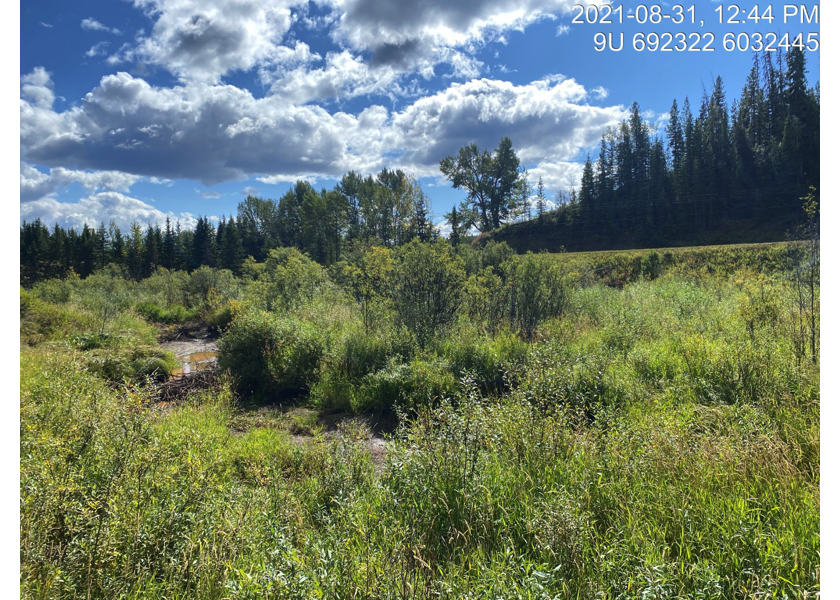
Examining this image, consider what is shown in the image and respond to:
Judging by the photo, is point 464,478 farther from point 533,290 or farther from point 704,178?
point 704,178

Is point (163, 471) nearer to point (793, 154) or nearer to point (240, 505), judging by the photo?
point (240, 505)

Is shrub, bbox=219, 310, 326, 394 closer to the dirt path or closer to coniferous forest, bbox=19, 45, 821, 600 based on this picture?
coniferous forest, bbox=19, 45, 821, 600

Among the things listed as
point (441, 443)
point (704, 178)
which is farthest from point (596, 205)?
point (441, 443)

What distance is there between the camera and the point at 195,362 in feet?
40.3

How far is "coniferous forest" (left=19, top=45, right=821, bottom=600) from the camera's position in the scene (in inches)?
94.9

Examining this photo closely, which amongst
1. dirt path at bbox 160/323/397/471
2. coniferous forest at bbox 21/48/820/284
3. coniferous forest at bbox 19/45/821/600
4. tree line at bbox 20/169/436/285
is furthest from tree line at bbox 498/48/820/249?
dirt path at bbox 160/323/397/471

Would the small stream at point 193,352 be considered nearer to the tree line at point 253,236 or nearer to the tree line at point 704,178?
the tree line at point 253,236

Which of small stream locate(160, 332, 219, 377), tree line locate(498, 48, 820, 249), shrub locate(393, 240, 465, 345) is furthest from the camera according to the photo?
tree line locate(498, 48, 820, 249)

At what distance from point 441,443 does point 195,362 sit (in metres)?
11.1

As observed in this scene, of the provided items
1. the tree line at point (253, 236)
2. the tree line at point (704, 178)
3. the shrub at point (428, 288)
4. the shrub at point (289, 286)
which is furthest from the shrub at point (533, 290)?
the tree line at point (704, 178)

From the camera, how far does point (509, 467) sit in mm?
3590

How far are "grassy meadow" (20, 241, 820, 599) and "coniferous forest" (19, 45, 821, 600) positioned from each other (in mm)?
25

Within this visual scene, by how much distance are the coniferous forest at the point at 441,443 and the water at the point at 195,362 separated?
181mm

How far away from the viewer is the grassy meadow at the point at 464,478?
92.6 inches
